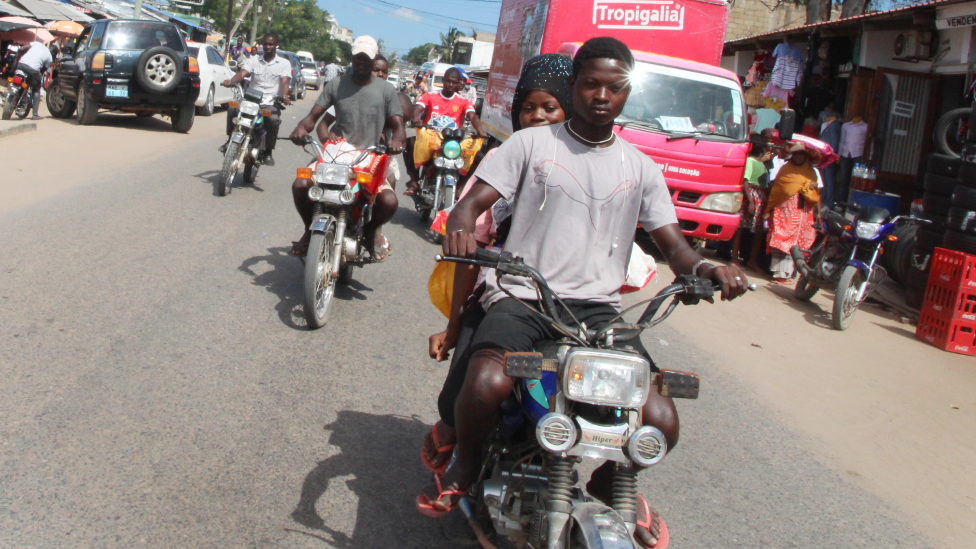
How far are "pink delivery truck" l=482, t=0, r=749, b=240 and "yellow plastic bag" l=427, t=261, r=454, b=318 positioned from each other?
648cm

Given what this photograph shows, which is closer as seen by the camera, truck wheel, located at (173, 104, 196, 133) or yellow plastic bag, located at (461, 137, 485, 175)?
yellow plastic bag, located at (461, 137, 485, 175)

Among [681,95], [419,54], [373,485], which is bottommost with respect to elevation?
[373,485]

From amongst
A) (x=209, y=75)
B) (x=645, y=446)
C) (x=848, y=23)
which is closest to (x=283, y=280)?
(x=645, y=446)

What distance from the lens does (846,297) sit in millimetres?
7902

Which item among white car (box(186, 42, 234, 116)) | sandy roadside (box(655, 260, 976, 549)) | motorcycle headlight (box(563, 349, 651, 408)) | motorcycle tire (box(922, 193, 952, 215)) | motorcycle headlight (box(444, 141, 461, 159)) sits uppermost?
white car (box(186, 42, 234, 116))

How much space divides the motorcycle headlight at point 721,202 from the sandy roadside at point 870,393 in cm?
110

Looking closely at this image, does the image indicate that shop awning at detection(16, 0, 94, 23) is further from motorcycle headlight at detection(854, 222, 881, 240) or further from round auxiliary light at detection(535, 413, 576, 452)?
round auxiliary light at detection(535, 413, 576, 452)

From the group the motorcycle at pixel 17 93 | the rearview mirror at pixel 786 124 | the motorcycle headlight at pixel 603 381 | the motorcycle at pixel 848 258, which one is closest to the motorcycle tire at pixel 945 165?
the motorcycle at pixel 848 258

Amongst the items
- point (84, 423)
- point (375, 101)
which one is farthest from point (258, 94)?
point (84, 423)

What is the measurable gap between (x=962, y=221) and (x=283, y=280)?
21.2 ft

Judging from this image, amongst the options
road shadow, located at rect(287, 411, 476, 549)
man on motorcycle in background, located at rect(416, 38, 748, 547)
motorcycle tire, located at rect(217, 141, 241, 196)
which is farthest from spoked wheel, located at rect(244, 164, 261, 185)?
man on motorcycle in background, located at rect(416, 38, 748, 547)

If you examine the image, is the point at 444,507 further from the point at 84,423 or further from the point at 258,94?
the point at 258,94

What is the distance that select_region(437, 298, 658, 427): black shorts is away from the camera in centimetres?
267

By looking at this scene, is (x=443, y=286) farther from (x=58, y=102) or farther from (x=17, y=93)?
(x=58, y=102)
